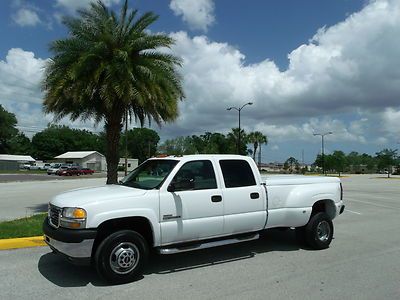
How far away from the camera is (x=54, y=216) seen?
6.46 meters

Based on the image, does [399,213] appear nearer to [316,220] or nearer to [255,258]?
[316,220]

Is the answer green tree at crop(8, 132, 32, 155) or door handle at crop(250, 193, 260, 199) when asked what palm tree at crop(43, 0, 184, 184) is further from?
green tree at crop(8, 132, 32, 155)

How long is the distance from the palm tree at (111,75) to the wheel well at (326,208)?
25.4 feet

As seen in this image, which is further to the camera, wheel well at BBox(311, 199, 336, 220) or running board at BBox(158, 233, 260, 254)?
wheel well at BBox(311, 199, 336, 220)

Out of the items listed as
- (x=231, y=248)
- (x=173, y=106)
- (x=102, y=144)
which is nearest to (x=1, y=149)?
(x=102, y=144)

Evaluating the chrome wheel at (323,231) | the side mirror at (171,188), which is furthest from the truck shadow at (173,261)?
the side mirror at (171,188)

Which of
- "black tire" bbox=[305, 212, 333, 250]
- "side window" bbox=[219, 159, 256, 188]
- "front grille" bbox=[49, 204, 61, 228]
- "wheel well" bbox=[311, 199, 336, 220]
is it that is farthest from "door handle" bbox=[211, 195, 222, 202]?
"wheel well" bbox=[311, 199, 336, 220]

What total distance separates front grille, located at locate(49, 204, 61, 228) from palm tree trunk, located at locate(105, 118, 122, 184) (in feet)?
30.3

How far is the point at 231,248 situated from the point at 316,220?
1.77 metres

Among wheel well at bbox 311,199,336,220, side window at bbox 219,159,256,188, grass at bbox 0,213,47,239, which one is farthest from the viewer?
grass at bbox 0,213,47,239

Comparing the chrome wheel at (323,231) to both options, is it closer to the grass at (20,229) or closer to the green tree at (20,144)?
the grass at (20,229)

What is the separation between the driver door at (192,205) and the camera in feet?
21.7

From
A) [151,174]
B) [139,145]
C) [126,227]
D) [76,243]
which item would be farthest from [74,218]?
[139,145]

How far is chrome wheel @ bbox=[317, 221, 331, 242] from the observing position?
8.49 meters
